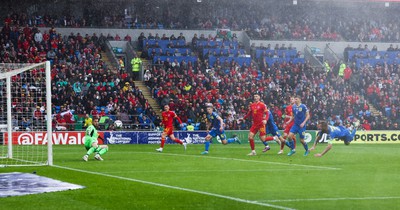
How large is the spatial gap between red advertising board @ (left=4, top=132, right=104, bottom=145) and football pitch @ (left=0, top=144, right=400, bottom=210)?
12569 mm

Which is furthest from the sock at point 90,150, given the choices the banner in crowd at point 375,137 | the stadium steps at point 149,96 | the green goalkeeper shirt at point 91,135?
the banner in crowd at point 375,137

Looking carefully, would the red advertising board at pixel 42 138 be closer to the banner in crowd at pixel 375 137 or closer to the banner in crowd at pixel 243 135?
the banner in crowd at pixel 243 135

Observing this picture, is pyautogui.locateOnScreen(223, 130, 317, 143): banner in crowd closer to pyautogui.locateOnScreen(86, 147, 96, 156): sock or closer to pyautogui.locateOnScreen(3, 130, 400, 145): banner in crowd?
pyautogui.locateOnScreen(3, 130, 400, 145): banner in crowd

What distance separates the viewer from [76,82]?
37.7 metres

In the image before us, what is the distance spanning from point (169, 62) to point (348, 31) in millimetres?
34161

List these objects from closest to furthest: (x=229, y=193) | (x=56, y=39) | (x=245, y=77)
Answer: (x=229, y=193) < (x=245, y=77) < (x=56, y=39)

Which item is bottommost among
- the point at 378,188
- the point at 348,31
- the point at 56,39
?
the point at 378,188

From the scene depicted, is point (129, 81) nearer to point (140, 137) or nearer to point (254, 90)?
point (140, 137)

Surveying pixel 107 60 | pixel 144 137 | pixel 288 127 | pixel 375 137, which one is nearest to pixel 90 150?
pixel 288 127

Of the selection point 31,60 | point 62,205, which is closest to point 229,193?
point 62,205

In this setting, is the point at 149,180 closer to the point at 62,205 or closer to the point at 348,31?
the point at 62,205

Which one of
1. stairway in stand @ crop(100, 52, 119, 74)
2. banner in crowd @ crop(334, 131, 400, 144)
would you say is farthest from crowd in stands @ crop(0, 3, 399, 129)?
banner in crowd @ crop(334, 131, 400, 144)

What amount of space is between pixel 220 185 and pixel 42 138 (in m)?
21.9

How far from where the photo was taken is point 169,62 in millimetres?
41500
